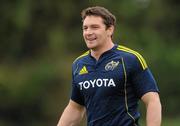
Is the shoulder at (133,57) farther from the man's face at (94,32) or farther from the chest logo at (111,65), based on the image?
the man's face at (94,32)

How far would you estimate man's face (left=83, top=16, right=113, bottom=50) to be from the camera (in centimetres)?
895

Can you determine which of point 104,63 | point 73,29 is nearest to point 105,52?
point 104,63

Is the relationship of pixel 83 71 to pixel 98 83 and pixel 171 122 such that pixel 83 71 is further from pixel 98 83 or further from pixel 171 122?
pixel 171 122

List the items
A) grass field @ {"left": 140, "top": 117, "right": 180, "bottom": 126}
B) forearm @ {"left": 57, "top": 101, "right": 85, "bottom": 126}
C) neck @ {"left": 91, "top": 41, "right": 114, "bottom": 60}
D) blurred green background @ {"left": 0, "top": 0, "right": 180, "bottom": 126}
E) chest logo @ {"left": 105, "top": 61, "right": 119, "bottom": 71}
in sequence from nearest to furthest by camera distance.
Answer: chest logo @ {"left": 105, "top": 61, "right": 119, "bottom": 71}, neck @ {"left": 91, "top": 41, "right": 114, "bottom": 60}, forearm @ {"left": 57, "top": 101, "right": 85, "bottom": 126}, grass field @ {"left": 140, "top": 117, "right": 180, "bottom": 126}, blurred green background @ {"left": 0, "top": 0, "right": 180, "bottom": 126}

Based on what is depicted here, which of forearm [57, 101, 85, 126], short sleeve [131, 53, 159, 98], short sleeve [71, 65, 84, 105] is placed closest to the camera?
short sleeve [131, 53, 159, 98]

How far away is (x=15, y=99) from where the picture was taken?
30125 millimetres

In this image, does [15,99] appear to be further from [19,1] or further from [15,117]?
[19,1]

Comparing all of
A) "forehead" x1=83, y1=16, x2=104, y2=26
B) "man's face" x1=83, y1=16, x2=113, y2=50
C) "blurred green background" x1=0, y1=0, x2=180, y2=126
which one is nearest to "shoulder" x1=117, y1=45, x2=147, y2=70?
"man's face" x1=83, y1=16, x2=113, y2=50

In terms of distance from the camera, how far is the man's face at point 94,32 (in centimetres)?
895

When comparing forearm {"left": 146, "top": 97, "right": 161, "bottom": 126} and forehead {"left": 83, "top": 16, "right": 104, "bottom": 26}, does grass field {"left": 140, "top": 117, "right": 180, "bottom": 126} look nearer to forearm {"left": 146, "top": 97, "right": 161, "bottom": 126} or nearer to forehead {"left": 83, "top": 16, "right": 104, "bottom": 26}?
forehead {"left": 83, "top": 16, "right": 104, "bottom": 26}

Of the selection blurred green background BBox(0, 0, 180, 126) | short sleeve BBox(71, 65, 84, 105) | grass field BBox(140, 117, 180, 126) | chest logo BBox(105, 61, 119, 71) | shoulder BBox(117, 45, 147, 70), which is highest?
shoulder BBox(117, 45, 147, 70)

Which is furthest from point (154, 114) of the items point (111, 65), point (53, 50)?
point (53, 50)

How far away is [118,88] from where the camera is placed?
8.87 m

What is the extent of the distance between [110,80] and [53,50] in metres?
22.2
